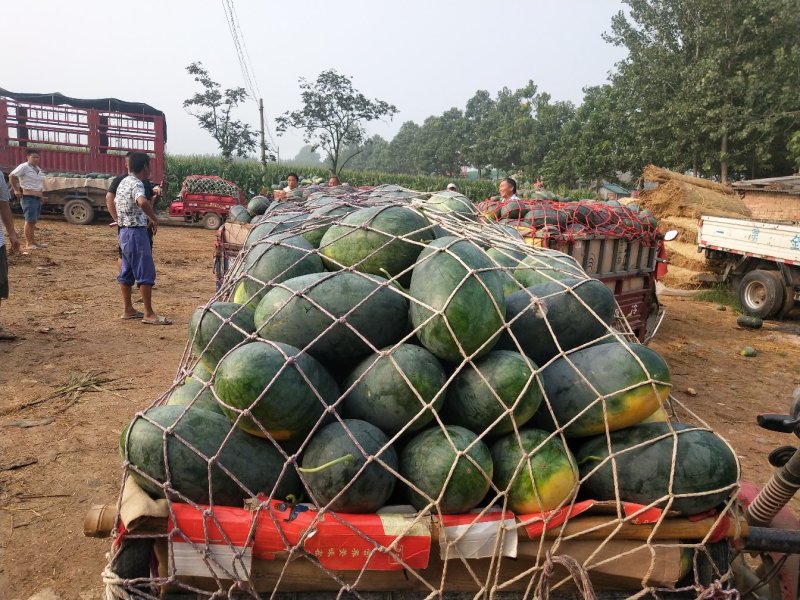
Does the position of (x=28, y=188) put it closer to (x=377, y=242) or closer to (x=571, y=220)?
(x=571, y=220)

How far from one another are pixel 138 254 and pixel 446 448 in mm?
5997

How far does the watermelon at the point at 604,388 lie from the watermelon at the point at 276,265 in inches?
41.1

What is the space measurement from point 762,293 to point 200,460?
10.6 meters

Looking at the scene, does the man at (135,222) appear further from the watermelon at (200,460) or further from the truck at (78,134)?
the truck at (78,134)

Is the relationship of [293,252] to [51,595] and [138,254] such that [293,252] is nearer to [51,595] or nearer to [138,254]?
[51,595]

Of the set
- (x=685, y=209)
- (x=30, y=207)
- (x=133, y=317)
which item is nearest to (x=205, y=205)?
(x=30, y=207)

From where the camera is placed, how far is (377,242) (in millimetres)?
2275

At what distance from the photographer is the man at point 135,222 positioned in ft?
21.2

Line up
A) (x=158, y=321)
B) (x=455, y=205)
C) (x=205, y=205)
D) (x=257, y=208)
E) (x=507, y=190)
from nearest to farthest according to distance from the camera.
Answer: (x=455, y=205), (x=158, y=321), (x=257, y=208), (x=507, y=190), (x=205, y=205)

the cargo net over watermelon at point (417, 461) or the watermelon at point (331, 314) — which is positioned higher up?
the watermelon at point (331, 314)

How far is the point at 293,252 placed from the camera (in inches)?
92.3

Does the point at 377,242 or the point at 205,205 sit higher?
the point at 377,242

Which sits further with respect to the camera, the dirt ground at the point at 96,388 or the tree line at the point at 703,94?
the tree line at the point at 703,94

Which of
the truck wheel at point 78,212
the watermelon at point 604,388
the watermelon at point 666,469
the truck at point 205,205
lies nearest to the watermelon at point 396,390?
the watermelon at point 604,388
